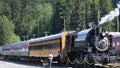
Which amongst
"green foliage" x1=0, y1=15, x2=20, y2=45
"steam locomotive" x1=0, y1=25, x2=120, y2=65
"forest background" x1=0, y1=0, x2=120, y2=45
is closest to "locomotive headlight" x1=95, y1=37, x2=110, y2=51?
"steam locomotive" x1=0, y1=25, x2=120, y2=65

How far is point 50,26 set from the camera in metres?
123

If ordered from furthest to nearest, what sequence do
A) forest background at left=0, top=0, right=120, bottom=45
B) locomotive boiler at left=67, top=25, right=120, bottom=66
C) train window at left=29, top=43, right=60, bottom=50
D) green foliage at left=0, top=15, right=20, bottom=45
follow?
green foliage at left=0, top=15, right=20, bottom=45 → forest background at left=0, top=0, right=120, bottom=45 → train window at left=29, top=43, right=60, bottom=50 → locomotive boiler at left=67, top=25, right=120, bottom=66

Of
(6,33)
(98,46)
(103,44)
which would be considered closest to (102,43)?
(103,44)

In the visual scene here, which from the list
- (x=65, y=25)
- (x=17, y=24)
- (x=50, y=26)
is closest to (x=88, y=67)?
(x=65, y=25)

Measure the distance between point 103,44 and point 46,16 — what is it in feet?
368

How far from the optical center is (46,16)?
143 meters

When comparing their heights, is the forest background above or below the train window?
above

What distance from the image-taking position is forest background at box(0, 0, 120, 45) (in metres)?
107

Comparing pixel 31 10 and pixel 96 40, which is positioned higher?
pixel 31 10

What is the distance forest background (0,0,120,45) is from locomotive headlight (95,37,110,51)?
48212 mm

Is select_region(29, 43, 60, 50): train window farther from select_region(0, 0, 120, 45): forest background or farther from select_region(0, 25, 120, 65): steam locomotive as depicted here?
select_region(0, 0, 120, 45): forest background

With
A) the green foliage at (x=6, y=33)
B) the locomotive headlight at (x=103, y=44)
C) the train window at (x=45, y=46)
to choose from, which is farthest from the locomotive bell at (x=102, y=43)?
the green foliage at (x=6, y=33)

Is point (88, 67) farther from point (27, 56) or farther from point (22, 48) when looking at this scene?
point (22, 48)

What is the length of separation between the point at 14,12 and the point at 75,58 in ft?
397
